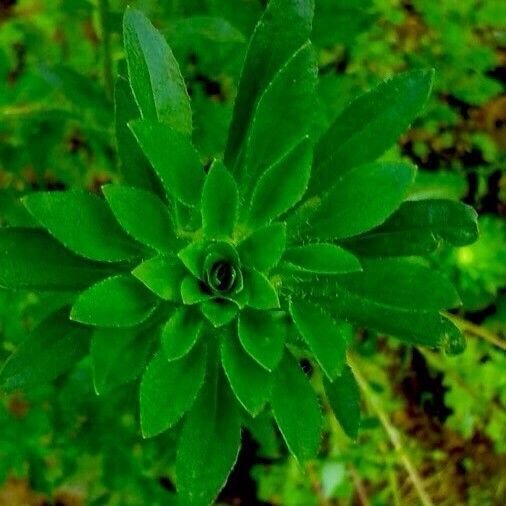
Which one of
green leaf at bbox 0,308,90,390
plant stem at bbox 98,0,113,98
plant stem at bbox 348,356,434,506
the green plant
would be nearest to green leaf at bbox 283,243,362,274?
the green plant

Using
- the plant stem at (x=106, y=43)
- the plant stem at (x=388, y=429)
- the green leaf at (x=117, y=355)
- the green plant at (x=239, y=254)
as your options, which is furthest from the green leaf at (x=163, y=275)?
the plant stem at (x=388, y=429)

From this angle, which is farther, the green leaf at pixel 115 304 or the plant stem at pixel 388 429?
the plant stem at pixel 388 429

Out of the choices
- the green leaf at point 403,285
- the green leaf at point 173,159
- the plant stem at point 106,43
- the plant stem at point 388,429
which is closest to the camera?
the green leaf at point 173,159

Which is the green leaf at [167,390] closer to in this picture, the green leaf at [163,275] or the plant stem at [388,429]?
the green leaf at [163,275]

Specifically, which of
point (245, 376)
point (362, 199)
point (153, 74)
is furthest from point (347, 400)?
point (153, 74)

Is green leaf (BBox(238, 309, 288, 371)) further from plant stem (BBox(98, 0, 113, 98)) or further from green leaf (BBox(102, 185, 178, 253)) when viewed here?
plant stem (BBox(98, 0, 113, 98))

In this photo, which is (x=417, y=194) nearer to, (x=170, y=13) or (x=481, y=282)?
(x=481, y=282)

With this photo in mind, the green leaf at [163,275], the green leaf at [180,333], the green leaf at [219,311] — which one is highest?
the green leaf at [163,275]
